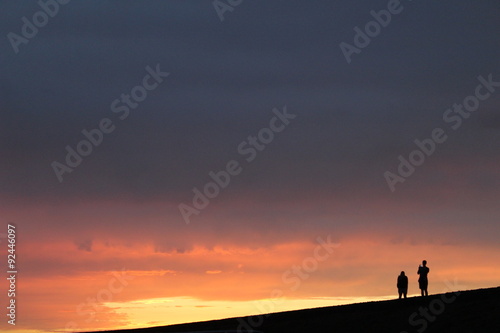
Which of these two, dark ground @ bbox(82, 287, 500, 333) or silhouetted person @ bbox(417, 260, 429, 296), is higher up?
silhouetted person @ bbox(417, 260, 429, 296)

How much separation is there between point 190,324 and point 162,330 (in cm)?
220

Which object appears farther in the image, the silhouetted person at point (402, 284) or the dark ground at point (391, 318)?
the silhouetted person at point (402, 284)

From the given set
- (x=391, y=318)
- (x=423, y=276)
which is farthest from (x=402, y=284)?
(x=391, y=318)

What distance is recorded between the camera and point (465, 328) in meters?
35.2

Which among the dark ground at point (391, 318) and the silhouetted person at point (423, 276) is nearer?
the dark ground at point (391, 318)

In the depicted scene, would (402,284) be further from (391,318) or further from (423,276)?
(391,318)

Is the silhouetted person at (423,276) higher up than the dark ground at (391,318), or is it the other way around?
the silhouetted person at (423,276)

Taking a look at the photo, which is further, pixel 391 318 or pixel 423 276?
pixel 423 276

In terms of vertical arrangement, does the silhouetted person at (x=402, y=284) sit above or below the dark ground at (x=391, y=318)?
above

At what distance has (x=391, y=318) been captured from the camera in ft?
125

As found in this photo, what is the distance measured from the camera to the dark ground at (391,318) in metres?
36.2

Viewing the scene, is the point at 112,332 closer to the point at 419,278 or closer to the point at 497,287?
the point at 419,278

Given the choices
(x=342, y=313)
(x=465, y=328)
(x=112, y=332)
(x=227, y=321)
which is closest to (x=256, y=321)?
(x=227, y=321)

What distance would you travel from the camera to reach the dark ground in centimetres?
3616
